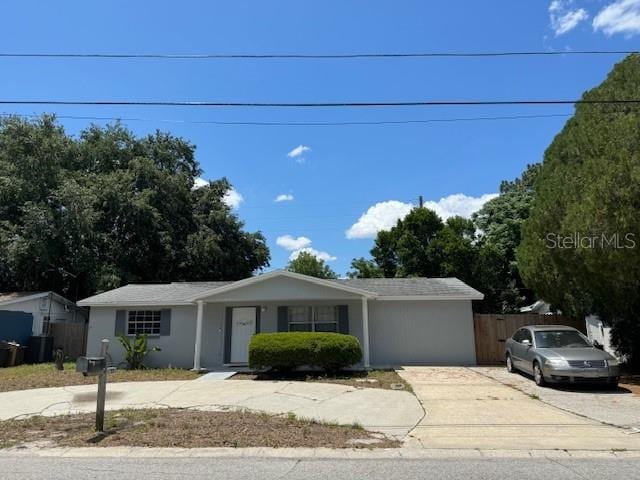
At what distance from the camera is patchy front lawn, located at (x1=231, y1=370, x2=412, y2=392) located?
12945 mm

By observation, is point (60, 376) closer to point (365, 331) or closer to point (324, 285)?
point (324, 285)

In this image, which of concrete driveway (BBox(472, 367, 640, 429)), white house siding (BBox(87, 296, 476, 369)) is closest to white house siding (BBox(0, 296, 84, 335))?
white house siding (BBox(87, 296, 476, 369))

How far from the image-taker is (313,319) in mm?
17859

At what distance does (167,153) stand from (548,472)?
34650 mm

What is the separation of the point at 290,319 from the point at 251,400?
7103 mm

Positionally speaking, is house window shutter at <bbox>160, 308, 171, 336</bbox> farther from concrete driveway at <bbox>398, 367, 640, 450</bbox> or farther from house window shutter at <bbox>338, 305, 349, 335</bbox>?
concrete driveway at <bbox>398, 367, 640, 450</bbox>

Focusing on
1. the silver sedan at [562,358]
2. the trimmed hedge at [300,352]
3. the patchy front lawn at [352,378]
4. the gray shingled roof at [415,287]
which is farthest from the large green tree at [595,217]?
the trimmed hedge at [300,352]

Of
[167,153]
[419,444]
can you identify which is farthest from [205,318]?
[167,153]

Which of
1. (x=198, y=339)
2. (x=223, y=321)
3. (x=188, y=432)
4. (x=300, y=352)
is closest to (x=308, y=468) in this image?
(x=188, y=432)

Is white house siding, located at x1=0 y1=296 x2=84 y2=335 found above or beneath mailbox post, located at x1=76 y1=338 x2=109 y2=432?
above

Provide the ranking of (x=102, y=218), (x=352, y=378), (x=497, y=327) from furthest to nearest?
(x=102, y=218), (x=497, y=327), (x=352, y=378)

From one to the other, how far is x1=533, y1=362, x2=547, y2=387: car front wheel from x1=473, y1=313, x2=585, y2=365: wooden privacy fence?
5485 mm

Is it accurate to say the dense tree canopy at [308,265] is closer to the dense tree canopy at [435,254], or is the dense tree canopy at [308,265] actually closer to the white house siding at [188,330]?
the dense tree canopy at [435,254]

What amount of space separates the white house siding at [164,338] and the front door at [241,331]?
5.28 ft
